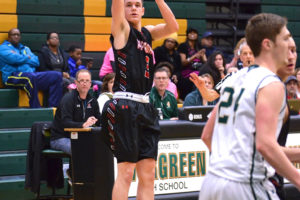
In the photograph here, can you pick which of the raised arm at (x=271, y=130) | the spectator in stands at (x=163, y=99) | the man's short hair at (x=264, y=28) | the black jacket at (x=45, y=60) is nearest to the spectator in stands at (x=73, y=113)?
the spectator in stands at (x=163, y=99)

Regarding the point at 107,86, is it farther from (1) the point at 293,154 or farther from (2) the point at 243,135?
(2) the point at 243,135

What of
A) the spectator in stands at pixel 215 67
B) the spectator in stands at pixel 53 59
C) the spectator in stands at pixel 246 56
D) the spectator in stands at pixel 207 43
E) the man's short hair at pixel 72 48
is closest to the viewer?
the spectator in stands at pixel 246 56

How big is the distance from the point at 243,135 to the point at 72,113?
4.97 metres

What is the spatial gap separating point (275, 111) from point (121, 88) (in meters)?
2.07

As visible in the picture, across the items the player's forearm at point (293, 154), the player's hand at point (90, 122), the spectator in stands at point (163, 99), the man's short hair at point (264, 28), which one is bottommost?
the player's hand at point (90, 122)

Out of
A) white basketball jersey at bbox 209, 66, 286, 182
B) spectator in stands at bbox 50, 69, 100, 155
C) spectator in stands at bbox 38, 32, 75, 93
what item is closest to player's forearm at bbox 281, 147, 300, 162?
white basketball jersey at bbox 209, 66, 286, 182

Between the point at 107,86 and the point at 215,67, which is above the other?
the point at 215,67

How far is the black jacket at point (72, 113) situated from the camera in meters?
7.14

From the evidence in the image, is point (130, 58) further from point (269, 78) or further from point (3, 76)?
point (3, 76)

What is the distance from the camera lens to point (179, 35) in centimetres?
1152

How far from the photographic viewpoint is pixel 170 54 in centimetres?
1036

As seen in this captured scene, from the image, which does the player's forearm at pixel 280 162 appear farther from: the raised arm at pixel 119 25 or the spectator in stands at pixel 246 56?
the spectator in stands at pixel 246 56

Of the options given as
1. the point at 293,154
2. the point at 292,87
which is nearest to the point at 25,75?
the point at 292,87

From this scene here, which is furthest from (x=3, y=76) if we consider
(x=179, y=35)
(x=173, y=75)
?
(x=179, y=35)
